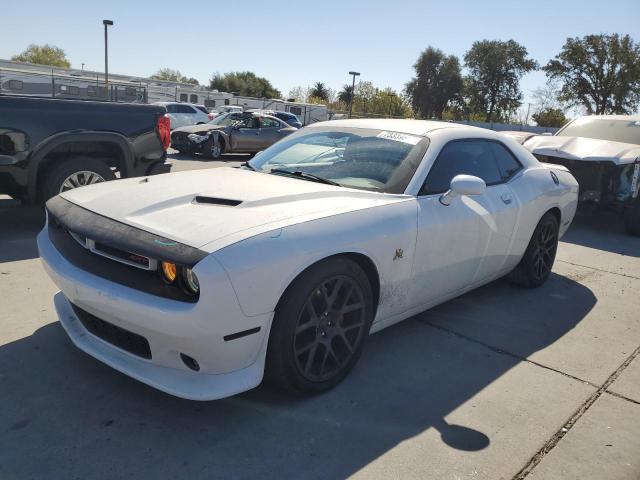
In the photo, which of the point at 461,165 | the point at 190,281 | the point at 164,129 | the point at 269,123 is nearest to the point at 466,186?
the point at 461,165

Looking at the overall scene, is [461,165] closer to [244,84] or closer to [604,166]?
[604,166]

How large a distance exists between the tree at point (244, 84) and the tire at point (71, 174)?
7227 cm

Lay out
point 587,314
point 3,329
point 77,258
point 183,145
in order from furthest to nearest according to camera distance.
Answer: point 183,145 → point 587,314 → point 3,329 → point 77,258

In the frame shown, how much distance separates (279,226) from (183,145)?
42.9ft

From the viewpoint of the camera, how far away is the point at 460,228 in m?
3.60

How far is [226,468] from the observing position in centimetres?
231

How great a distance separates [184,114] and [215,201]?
2051 centimetres

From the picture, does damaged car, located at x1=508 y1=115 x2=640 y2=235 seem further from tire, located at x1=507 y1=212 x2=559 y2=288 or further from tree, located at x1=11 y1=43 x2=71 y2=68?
tree, located at x1=11 y1=43 x2=71 y2=68

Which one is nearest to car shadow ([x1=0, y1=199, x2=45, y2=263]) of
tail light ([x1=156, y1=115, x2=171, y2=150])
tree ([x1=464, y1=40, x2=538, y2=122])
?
tail light ([x1=156, y1=115, x2=171, y2=150])

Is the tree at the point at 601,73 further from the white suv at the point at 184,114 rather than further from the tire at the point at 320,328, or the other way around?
the tire at the point at 320,328

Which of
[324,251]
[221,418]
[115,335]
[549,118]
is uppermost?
[549,118]

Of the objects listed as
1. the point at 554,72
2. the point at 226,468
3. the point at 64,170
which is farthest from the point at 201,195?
the point at 554,72

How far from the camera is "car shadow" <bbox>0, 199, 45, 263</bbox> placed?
5.03 meters

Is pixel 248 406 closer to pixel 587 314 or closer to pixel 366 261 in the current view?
pixel 366 261
